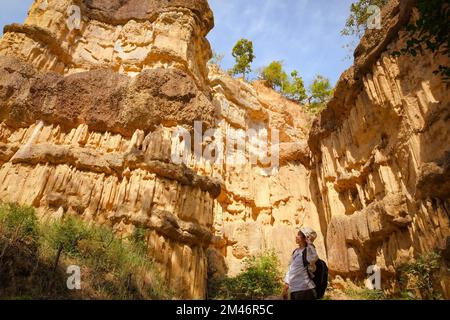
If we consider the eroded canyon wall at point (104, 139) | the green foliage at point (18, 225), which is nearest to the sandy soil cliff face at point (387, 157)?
the eroded canyon wall at point (104, 139)

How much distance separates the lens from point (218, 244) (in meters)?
17.9

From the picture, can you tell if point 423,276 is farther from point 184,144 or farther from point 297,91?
point 297,91

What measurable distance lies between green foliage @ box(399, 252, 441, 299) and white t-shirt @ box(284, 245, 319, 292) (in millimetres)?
5652

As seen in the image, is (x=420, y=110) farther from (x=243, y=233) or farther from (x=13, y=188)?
(x=13, y=188)

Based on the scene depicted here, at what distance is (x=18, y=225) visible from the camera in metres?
7.59

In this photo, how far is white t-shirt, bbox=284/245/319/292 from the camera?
4.88 m

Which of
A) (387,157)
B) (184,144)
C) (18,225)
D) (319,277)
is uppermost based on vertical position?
(184,144)

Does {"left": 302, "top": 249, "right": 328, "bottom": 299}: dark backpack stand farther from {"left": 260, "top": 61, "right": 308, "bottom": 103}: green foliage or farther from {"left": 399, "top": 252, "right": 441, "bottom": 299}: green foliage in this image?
{"left": 260, "top": 61, "right": 308, "bottom": 103}: green foliage

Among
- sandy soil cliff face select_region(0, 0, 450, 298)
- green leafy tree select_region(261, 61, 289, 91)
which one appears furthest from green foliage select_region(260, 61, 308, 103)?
sandy soil cliff face select_region(0, 0, 450, 298)

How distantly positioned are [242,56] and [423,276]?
2591cm

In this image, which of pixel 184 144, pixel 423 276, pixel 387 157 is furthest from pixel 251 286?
pixel 387 157

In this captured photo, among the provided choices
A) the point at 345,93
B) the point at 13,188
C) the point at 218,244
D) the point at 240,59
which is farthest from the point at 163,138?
the point at 240,59

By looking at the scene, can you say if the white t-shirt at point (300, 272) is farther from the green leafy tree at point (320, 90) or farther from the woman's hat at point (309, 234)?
the green leafy tree at point (320, 90)
